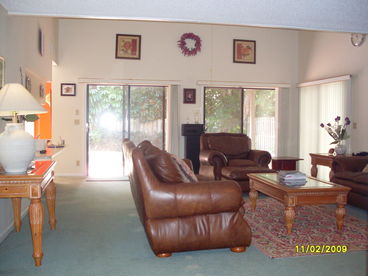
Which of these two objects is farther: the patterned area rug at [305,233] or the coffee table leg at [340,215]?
the coffee table leg at [340,215]

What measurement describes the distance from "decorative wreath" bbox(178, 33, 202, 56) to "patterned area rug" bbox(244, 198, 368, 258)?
13.8 feet

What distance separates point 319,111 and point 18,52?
5.52 meters

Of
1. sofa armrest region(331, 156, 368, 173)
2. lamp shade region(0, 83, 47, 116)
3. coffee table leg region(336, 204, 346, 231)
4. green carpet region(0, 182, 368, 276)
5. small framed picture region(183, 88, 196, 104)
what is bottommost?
green carpet region(0, 182, 368, 276)

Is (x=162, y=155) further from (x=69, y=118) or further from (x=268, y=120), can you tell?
(x=268, y=120)

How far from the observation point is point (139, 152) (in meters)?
2.86

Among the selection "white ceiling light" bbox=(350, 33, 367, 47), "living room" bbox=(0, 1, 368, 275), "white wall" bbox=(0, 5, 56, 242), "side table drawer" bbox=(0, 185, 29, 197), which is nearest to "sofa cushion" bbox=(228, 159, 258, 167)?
"living room" bbox=(0, 1, 368, 275)

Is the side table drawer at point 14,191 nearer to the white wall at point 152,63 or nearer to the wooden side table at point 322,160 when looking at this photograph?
the wooden side table at point 322,160

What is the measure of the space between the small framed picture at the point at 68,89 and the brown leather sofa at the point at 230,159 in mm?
2986

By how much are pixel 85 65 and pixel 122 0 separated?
4442mm

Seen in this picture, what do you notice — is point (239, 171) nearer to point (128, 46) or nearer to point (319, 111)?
point (319, 111)

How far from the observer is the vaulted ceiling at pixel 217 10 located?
10.6 feet

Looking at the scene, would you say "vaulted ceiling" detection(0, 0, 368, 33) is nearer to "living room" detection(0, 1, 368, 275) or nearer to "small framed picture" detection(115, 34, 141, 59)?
"living room" detection(0, 1, 368, 275)

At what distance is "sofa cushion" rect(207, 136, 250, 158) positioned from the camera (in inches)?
239

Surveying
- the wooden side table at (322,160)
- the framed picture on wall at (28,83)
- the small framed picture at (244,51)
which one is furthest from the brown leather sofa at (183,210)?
the small framed picture at (244,51)
